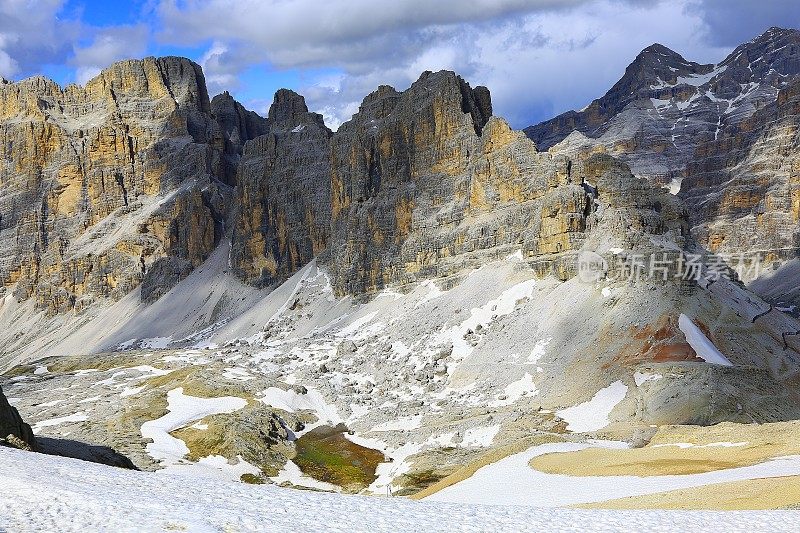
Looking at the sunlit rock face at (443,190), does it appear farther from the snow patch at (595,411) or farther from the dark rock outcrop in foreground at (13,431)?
the dark rock outcrop in foreground at (13,431)

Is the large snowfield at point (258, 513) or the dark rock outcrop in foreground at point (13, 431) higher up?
the dark rock outcrop in foreground at point (13, 431)

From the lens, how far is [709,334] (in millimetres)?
82312

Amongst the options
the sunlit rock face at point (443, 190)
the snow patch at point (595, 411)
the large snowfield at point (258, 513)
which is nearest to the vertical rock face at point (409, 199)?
the sunlit rock face at point (443, 190)

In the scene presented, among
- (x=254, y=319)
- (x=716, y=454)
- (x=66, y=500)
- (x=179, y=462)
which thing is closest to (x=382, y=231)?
(x=254, y=319)

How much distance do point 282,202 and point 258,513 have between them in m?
163

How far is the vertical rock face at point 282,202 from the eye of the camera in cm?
17512

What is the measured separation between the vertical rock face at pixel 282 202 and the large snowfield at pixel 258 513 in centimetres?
14528

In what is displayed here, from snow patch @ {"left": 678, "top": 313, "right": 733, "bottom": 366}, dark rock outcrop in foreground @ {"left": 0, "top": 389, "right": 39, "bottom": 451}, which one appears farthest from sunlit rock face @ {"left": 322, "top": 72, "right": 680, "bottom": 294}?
dark rock outcrop in foreground @ {"left": 0, "top": 389, "right": 39, "bottom": 451}

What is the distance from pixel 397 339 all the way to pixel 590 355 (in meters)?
32.9

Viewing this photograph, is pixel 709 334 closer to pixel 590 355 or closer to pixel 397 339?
pixel 590 355

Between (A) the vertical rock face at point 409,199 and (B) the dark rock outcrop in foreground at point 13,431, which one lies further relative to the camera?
(A) the vertical rock face at point 409,199

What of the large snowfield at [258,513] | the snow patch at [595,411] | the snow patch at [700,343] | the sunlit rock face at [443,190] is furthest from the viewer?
the sunlit rock face at [443,190]

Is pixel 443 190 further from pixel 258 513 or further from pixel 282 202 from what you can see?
pixel 258 513

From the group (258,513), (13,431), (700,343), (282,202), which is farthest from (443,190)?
(258,513)
